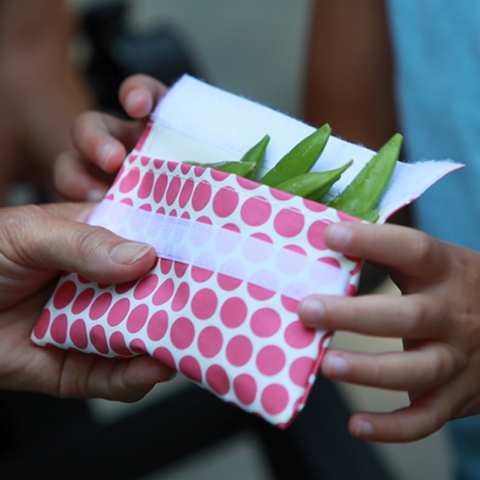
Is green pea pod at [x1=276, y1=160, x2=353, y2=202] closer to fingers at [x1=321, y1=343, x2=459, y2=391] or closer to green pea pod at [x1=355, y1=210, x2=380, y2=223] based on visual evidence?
green pea pod at [x1=355, y1=210, x2=380, y2=223]

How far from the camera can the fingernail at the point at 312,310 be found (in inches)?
17.5

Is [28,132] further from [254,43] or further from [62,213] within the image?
[254,43]

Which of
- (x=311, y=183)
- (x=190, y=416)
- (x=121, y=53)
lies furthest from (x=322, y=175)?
(x=121, y=53)

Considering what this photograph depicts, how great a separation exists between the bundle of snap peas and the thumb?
0.45 feet

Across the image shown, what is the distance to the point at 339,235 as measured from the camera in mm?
450

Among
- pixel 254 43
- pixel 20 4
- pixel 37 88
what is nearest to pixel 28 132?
pixel 37 88

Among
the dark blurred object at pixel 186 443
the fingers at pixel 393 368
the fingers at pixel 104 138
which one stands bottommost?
the dark blurred object at pixel 186 443

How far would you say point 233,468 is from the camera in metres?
1.41

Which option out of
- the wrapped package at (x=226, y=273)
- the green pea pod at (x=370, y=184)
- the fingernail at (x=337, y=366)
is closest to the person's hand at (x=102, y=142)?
the wrapped package at (x=226, y=273)

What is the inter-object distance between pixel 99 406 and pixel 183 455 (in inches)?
18.0

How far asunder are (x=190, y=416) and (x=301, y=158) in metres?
0.70

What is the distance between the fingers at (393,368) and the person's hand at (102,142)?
0.43 metres

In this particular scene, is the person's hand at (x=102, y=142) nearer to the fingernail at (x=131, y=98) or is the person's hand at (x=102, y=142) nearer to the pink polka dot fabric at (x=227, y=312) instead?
the fingernail at (x=131, y=98)

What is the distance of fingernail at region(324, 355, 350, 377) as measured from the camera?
1.49 ft
